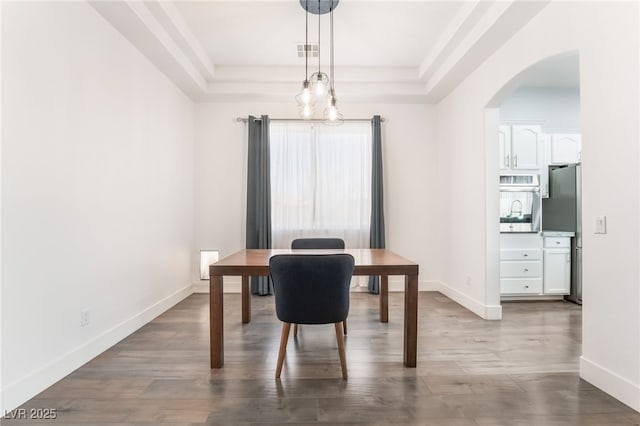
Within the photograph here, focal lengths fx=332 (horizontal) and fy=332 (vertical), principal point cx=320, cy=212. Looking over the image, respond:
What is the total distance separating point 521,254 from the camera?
3910mm

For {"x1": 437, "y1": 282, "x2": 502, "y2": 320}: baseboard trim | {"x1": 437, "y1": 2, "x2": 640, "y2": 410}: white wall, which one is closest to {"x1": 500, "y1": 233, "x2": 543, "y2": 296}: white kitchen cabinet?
{"x1": 437, "y1": 282, "x2": 502, "y2": 320}: baseboard trim

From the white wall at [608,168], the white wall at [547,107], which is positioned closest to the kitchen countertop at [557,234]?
the white wall at [547,107]

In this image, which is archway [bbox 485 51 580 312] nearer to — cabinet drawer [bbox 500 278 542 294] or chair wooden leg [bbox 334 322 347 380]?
cabinet drawer [bbox 500 278 542 294]

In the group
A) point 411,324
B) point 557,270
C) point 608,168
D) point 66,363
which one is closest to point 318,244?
point 411,324

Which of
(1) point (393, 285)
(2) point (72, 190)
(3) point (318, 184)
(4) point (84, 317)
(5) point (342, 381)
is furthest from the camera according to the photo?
(1) point (393, 285)

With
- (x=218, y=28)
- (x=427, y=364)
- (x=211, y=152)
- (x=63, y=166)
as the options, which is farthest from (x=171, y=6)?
(x=427, y=364)

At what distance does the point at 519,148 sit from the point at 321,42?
2.72m

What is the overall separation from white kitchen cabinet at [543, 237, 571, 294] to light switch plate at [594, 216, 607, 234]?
2.17 meters

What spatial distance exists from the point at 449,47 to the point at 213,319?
10.8ft

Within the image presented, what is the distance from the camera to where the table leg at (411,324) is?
2.26 m

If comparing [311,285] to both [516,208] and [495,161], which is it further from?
[516,208]

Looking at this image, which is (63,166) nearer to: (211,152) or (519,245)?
(211,152)

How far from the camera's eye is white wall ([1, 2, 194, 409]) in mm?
1790

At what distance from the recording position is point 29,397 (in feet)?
6.07
